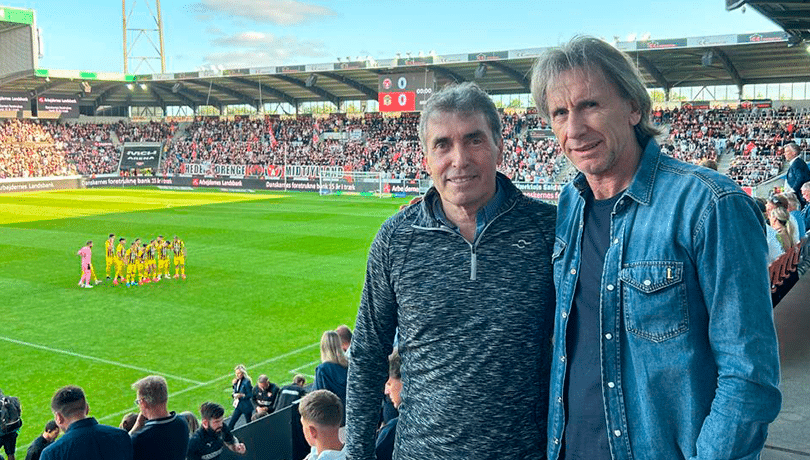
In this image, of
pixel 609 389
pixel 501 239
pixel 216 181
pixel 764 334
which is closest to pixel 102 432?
pixel 501 239

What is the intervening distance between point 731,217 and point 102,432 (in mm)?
4704

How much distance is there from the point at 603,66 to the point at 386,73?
4899cm

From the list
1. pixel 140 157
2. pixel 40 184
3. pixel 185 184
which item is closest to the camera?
pixel 40 184

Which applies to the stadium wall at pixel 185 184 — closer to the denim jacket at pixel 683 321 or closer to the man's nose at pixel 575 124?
the man's nose at pixel 575 124

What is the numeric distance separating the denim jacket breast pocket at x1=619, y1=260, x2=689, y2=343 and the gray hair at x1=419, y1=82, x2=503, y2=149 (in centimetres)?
93

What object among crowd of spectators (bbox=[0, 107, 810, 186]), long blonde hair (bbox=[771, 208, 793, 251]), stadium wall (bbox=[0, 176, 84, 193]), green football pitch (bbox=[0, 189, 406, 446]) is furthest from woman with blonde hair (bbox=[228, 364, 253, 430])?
stadium wall (bbox=[0, 176, 84, 193])

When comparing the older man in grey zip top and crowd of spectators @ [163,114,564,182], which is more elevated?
crowd of spectators @ [163,114,564,182]

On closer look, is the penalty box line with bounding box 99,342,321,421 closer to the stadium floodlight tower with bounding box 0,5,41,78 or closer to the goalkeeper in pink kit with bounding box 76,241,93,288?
the goalkeeper in pink kit with bounding box 76,241,93,288

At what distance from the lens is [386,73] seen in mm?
50281

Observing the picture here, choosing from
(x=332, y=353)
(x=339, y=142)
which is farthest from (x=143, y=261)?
(x=339, y=142)

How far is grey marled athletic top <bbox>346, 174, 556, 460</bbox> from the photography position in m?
2.69

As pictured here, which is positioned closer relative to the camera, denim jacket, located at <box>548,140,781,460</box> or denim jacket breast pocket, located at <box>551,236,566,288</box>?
denim jacket, located at <box>548,140,781,460</box>

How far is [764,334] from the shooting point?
204 cm

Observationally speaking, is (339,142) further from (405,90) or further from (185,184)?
(405,90)
